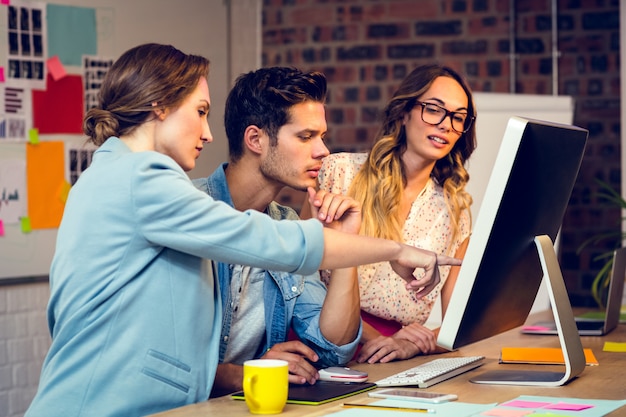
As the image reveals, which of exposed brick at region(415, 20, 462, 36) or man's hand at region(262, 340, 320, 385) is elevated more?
exposed brick at region(415, 20, 462, 36)

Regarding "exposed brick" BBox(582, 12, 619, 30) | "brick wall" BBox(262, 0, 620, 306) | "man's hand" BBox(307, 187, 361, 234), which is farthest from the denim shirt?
"exposed brick" BBox(582, 12, 619, 30)

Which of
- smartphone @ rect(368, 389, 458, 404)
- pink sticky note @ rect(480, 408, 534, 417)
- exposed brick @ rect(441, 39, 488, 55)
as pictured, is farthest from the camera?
exposed brick @ rect(441, 39, 488, 55)

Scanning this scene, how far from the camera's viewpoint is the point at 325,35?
198 inches

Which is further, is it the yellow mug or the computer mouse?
the computer mouse

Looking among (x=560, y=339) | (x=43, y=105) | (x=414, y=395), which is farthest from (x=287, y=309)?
(x=43, y=105)

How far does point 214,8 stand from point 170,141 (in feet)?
9.90

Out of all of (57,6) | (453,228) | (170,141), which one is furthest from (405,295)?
(57,6)

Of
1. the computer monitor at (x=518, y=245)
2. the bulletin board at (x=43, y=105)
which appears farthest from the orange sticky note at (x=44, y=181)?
the computer monitor at (x=518, y=245)

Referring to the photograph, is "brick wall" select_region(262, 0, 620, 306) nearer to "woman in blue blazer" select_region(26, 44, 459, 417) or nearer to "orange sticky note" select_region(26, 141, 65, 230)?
"orange sticky note" select_region(26, 141, 65, 230)

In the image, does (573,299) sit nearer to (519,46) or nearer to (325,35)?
(519,46)

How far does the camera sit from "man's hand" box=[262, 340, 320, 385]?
1824mm

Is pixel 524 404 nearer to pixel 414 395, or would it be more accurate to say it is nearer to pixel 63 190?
pixel 414 395

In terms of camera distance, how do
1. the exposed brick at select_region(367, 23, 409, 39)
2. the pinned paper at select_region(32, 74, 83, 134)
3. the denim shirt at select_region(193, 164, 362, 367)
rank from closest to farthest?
1. the denim shirt at select_region(193, 164, 362, 367)
2. the pinned paper at select_region(32, 74, 83, 134)
3. the exposed brick at select_region(367, 23, 409, 39)

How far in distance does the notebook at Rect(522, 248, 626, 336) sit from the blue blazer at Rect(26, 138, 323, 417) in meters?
1.22
